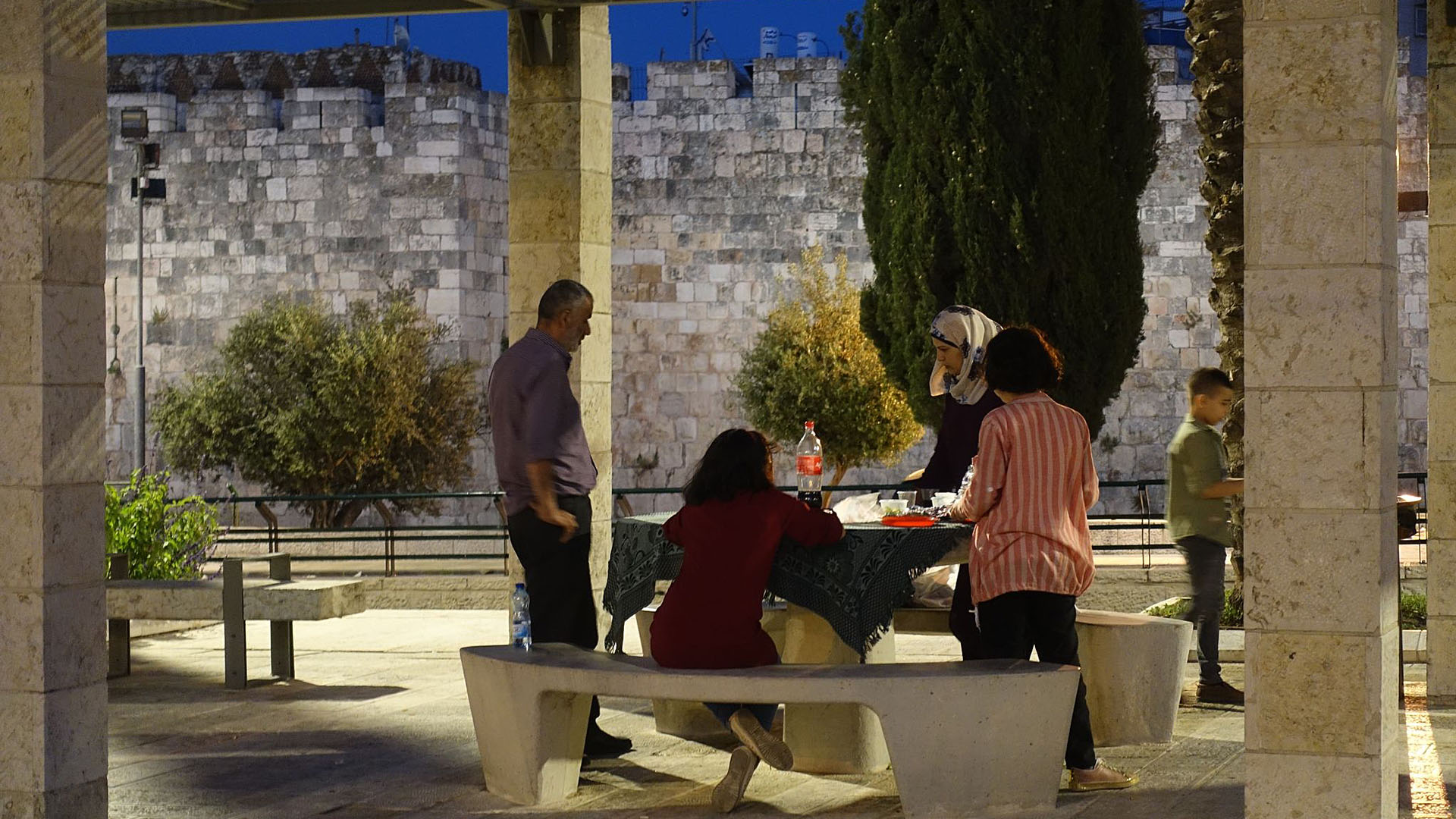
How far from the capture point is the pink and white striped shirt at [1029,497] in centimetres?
547

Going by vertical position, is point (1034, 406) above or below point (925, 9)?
below

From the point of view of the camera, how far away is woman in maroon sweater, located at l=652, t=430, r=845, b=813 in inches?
213

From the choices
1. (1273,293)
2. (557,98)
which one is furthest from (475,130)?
(1273,293)

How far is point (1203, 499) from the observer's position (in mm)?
7211

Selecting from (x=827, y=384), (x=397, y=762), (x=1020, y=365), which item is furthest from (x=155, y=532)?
(x=827, y=384)

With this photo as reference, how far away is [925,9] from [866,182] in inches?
53.0

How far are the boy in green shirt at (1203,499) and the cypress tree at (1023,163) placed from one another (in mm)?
5533

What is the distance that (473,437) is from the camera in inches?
799

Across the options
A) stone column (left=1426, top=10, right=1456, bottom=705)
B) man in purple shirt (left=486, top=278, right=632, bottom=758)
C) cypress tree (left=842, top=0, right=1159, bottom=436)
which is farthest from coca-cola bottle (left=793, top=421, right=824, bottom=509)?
cypress tree (left=842, top=0, right=1159, bottom=436)

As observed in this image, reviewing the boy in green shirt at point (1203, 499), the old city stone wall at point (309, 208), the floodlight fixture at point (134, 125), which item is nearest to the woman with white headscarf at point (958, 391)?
the boy in green shirt at point (1203, 499)

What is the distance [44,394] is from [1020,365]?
8.90 feet

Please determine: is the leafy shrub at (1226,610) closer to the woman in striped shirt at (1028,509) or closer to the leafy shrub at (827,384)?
the woman in striped shirt at (1028,509)

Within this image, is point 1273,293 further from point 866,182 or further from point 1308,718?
point 866,182

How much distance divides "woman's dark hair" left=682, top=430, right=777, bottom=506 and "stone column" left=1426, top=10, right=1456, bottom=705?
3425mm
